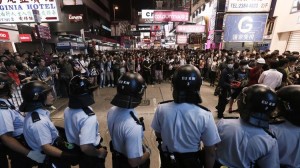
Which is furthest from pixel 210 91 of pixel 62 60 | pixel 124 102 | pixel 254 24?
pixel 124 102

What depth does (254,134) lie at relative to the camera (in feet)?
5.20

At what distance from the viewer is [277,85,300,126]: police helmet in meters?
1.68

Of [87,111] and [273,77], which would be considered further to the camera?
[273,77]

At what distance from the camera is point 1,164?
8.03 feet

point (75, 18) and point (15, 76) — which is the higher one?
point (75, 18)

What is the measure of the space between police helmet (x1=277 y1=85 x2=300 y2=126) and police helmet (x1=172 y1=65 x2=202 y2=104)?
0.82 meters

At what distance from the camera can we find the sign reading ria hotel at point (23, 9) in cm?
834

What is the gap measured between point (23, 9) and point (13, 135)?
28.3ft

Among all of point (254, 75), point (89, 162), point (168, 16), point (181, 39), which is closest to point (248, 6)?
point (254, 75)

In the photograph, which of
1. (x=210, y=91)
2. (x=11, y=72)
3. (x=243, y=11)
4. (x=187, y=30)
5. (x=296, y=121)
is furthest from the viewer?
(x=187, y=30)

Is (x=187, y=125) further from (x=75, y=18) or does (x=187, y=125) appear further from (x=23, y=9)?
(x=75, y=18)

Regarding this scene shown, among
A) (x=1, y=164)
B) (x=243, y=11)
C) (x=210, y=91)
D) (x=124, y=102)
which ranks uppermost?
(x=243, y=11)

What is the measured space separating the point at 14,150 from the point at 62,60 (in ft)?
22.1

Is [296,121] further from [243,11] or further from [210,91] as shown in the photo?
[243,11]
